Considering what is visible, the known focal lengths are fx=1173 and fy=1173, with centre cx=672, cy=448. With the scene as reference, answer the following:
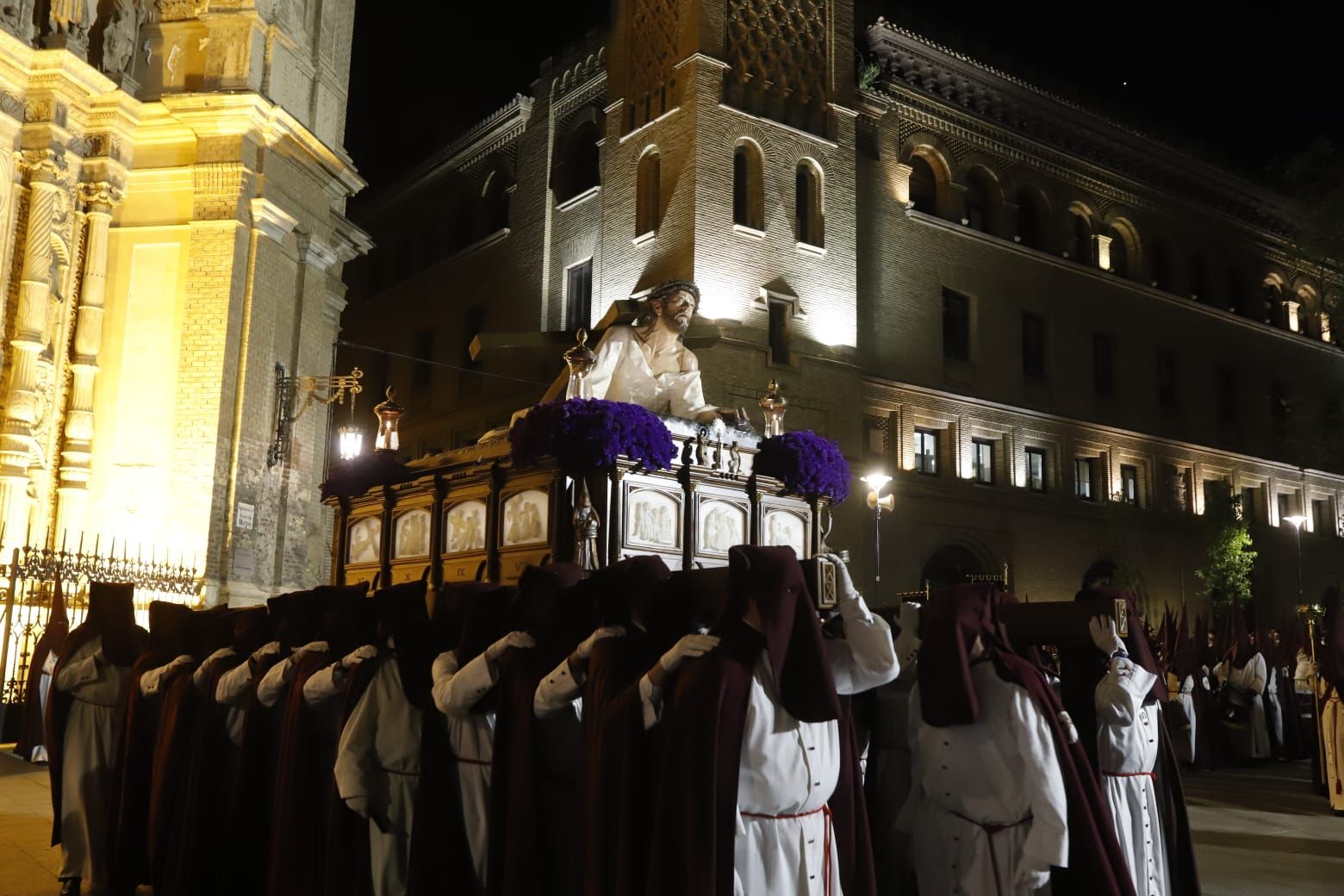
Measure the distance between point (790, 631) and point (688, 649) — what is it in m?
0.44

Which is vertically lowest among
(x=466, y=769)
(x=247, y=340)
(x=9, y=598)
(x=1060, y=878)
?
(x=1060, y=878)

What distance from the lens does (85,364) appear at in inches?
716

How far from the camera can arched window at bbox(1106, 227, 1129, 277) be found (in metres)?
35.3

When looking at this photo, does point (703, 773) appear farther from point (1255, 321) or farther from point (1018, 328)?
A: point (1255, 321)

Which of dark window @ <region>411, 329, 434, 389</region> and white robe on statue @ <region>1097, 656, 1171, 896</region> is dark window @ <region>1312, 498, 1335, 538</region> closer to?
dark window @ <region>411, 329, 434, 389</region>

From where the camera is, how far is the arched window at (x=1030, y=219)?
109 ft

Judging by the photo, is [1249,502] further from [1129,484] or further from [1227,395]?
[1129,484]

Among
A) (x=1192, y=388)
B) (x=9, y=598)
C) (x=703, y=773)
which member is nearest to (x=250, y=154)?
(x=9, y=598)

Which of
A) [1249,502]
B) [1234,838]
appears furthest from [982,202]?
[1234,838]

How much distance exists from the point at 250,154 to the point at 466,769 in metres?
15.6

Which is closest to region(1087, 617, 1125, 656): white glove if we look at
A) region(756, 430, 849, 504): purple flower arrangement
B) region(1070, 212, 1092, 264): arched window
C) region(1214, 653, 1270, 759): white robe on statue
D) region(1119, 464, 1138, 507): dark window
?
region(756, 430, 849, 504): purple flower arrangement

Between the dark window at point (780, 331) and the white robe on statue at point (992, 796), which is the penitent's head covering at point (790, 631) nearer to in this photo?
the white robe on statue at point (992, 796)

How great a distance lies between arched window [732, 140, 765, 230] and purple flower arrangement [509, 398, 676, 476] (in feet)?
56.8

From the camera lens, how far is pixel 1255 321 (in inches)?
1511
